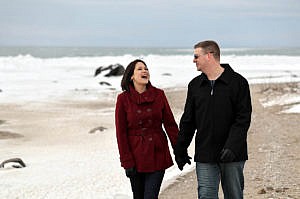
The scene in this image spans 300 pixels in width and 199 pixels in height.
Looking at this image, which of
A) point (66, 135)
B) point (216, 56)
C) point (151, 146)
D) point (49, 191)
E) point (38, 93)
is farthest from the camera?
point (38, 93)

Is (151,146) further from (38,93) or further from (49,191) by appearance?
(38,93)

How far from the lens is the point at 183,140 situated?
491 centimetres

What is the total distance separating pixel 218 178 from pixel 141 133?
33.5 inches

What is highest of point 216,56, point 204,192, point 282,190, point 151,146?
point 216,56

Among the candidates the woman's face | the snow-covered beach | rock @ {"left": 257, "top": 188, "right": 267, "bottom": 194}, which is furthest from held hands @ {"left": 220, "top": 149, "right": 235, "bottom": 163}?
the snow-covered beach

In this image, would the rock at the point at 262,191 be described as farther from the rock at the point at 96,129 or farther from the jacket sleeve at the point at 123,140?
the rock at the point at 96,129

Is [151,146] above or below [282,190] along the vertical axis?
above

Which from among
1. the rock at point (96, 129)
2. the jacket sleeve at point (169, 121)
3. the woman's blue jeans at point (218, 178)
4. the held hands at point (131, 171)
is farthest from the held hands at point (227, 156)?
the rock at point (96, 129)

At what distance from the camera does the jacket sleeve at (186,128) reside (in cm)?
484

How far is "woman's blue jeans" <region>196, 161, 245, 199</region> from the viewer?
4707mm

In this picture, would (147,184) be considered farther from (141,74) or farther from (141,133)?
(141,74)

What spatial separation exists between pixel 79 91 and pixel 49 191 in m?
20.2

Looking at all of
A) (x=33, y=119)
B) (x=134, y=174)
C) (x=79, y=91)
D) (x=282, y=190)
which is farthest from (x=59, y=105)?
(x=134, y=174)

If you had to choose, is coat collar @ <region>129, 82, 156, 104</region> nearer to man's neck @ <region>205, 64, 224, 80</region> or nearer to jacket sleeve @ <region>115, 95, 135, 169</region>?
jacket sleeve @ <region>115, 95, 135, 169</region>
